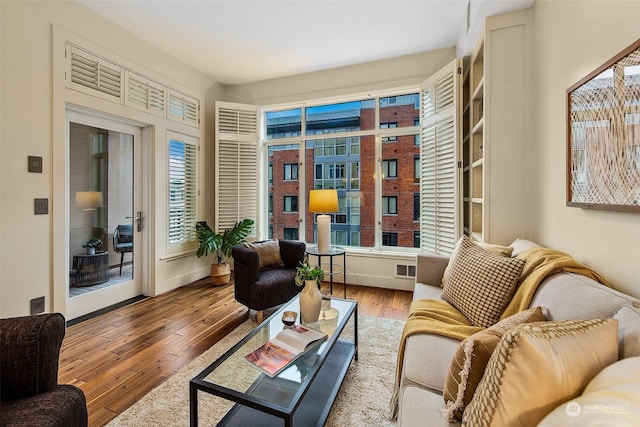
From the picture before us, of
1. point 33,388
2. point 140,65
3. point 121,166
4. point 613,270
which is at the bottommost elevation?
point 33,388

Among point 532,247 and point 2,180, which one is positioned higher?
point 2,180

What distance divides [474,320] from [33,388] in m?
1.95

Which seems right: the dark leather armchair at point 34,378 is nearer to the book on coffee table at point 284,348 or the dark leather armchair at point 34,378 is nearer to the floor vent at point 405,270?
the book on coffee table at point 284,348

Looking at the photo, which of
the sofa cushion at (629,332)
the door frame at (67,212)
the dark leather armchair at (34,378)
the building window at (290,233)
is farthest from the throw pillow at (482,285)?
the door frame at (67,212)

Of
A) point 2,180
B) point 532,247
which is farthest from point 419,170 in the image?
point 2,180

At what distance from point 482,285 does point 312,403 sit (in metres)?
1.13

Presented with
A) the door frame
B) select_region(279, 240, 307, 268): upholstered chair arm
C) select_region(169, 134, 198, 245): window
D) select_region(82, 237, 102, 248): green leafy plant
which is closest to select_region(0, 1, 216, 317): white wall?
the door frame

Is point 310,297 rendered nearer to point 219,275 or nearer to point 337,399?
point 337,399

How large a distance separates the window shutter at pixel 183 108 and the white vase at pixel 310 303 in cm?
294

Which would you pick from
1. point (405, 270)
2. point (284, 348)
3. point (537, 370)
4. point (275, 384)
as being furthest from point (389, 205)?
point (537, 370)

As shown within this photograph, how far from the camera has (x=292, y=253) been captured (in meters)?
3.02

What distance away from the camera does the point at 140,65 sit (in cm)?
312

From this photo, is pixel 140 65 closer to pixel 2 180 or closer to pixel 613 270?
pixel 2 180

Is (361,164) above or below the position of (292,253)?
above
